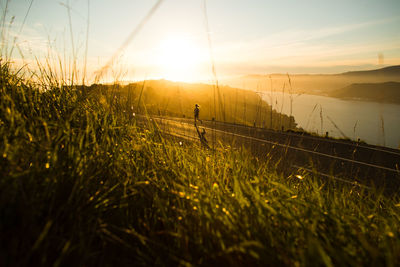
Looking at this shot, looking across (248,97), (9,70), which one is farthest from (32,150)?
(248,97)

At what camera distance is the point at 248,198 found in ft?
5.31

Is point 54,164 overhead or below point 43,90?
below

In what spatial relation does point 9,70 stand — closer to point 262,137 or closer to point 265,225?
point 265,225

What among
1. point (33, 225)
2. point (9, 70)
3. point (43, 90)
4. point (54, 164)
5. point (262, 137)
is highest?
point (9, 70)

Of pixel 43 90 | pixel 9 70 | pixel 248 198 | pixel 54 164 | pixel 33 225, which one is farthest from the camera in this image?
pixel 9 70

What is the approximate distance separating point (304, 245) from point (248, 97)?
3156 mm

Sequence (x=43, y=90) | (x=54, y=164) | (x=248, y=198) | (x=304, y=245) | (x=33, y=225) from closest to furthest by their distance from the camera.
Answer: (x=33, y=225), (x=304, y=245), (x=54, y=164), (x=248, y=198), (x=43, y=90)

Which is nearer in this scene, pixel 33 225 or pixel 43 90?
pixel 33 225

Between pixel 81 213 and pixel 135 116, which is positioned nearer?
pixel 81 213

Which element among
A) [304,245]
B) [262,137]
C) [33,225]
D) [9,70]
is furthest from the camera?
[262,137]

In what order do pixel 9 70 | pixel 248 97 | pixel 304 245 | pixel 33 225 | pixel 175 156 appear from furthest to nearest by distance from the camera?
pixel 248 97, pixel 9 70, pixel 175 156, pixel 304 245, pixel 33 225

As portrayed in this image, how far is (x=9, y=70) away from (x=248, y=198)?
3.76 meters

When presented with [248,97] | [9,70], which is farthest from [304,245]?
[9,70]

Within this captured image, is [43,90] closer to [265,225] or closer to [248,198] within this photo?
A: [248,198]
